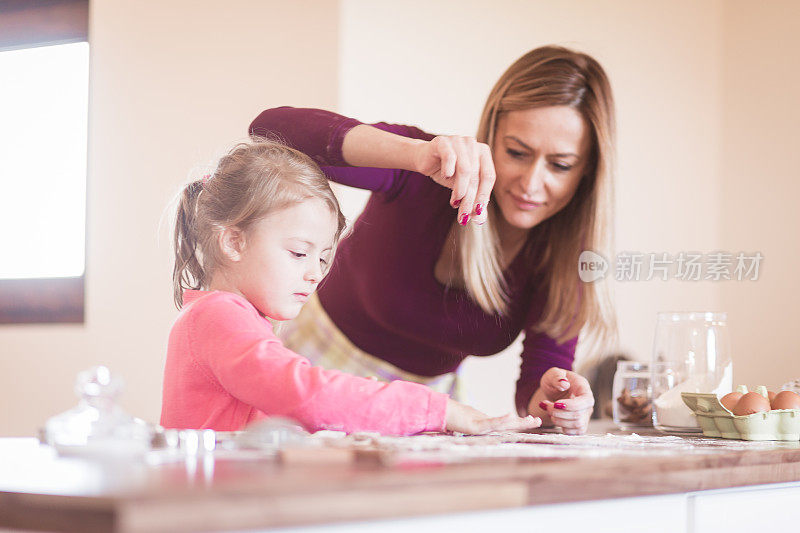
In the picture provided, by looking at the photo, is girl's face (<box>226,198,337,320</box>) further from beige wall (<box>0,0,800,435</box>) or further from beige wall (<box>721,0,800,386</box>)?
beige wall (<box>721,0,800,386</box>)

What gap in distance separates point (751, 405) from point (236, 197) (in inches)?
27.3

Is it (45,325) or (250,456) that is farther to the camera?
(45,325)

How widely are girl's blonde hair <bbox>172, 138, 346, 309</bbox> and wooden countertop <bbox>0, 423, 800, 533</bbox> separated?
0.50 m

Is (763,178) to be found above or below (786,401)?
above

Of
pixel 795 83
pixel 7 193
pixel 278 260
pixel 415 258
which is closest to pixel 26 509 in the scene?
pixel 278 260

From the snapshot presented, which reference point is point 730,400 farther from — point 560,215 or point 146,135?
point 146,135

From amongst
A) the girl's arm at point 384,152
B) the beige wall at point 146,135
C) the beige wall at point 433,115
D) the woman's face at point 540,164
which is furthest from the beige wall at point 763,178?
the girl's arm at point 384,152

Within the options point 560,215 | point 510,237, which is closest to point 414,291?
point 510,237

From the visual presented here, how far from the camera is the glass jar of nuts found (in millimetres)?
1447

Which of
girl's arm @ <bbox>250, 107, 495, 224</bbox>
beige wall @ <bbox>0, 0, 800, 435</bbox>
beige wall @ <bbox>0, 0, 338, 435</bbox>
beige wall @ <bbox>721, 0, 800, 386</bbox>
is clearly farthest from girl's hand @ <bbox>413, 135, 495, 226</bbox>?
beige wall @ <bbox>721, 0, 800, 386</bbox>

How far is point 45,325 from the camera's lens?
2.70 metres

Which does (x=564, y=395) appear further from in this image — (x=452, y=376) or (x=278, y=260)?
(x=452, y=376)

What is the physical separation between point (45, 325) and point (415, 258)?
1440 millimetres

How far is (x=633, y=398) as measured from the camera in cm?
145
